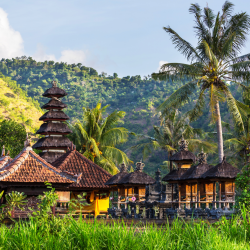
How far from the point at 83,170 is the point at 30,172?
5766 millimetres

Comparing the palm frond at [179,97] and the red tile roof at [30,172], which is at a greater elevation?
the palm frond at [179,97]

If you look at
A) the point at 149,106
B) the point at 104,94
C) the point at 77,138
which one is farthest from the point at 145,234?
the point at 104,94

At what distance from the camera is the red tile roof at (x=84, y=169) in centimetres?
2051

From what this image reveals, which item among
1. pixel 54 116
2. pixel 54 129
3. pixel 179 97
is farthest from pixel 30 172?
pixel 179 97

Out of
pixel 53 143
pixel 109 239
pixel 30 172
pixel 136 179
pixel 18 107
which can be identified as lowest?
pixel 109 239

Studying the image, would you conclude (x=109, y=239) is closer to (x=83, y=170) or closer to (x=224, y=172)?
(x=224, y=172)

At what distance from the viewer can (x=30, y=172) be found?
51.5 ft

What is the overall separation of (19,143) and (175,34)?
14.5 m

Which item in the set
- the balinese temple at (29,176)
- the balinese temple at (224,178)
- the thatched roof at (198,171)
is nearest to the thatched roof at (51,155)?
the balinese temple at (29,176)

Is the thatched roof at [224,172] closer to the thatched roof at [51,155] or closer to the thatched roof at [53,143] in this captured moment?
the thatched roof at [53,143]

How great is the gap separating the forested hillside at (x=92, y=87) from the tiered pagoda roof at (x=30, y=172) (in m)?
47.3

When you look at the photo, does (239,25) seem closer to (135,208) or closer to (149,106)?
(135,208)

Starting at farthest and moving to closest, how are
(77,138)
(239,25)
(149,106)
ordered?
(149,106) → (77,138) → (239,25)

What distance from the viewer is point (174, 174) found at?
20000mm
